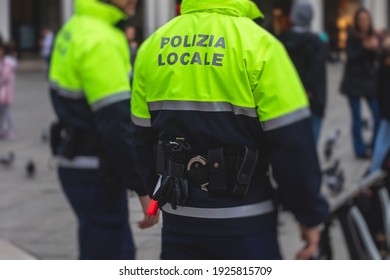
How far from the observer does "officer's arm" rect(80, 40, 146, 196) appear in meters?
4.08

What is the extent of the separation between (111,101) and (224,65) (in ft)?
4.03

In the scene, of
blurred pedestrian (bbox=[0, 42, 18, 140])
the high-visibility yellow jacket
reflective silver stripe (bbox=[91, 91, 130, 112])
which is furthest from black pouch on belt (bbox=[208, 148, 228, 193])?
blurred pedestrian (bbox=[0, 42, 18, 140])

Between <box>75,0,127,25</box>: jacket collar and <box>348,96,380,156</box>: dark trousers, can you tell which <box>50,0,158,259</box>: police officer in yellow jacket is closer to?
<box>75,0,127,25</box>: jacket collar

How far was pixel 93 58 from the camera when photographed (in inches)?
163

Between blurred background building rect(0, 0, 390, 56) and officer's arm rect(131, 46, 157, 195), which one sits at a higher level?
officer's arm rect(131, 46, 157, 195)

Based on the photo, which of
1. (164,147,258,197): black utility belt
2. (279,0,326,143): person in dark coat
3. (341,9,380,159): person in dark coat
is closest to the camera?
(164,147,258,197): black utility belt

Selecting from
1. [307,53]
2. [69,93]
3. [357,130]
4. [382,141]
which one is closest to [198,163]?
[69,93]

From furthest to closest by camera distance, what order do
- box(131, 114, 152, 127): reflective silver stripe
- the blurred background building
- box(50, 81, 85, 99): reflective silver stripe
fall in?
1. the blurred background building
2. box(50, 81, 85, 99): reflective silver stripe
3. box(131, 114, 152, 127): reflective silver stripe

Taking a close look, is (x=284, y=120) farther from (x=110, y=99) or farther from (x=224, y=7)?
(x=110, y=99)

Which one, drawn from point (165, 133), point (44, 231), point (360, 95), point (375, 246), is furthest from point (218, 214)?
point (360, 95)

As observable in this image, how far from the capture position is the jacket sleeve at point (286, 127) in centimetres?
287

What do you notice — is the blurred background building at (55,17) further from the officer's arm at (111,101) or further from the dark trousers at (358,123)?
the officer's arm at (111,101)

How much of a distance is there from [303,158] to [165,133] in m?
0.50

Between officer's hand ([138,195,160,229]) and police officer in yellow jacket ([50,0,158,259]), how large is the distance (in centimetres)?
37
